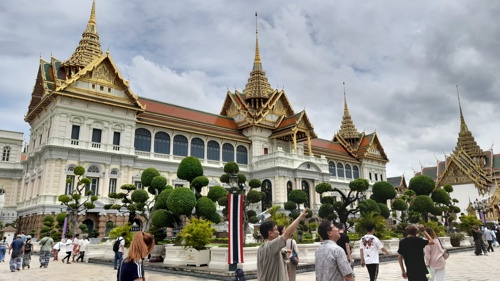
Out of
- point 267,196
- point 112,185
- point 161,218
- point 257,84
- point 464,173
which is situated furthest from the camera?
point 464,173

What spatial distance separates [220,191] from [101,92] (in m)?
17.1

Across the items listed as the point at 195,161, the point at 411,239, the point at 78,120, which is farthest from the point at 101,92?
the point at 411,239

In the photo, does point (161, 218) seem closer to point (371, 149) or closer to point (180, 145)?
point (180, 145)

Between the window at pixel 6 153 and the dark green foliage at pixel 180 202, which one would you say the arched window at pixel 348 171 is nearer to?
the dark green foliage at pixel 180 202

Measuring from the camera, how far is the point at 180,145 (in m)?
37.2

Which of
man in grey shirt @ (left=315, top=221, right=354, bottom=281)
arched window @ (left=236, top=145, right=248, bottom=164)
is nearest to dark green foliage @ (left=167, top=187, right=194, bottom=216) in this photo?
man in grey shirt @ (left=315, top=221, right=354, bottom=281)

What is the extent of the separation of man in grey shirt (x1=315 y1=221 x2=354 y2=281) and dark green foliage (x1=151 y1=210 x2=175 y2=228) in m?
14.8

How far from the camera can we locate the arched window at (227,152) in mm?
40275

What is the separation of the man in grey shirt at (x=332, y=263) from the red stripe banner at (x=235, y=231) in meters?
7.48

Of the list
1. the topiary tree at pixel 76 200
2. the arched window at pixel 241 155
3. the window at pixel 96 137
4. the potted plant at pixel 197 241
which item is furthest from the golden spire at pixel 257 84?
the potted plant at pixel 197 241

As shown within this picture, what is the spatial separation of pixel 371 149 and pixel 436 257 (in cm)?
A: 5338

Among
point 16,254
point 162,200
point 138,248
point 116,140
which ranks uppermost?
point 116,140

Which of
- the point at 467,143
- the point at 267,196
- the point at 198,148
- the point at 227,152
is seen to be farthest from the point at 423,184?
the point at 467,143

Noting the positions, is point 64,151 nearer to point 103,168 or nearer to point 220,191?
point 103,168
